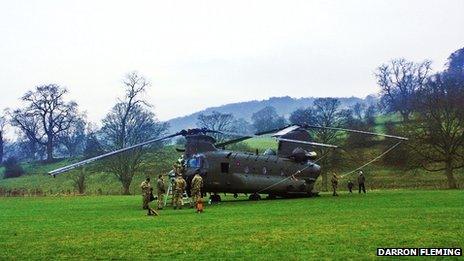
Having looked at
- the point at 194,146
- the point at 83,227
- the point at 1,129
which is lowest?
the point at 83,227

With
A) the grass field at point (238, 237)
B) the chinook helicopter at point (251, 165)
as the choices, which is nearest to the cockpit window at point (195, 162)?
the chinook helicopter at point (251, 165)

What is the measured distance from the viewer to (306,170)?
34.8m

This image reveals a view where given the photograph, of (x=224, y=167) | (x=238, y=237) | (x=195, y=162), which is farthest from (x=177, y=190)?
(x=238, y=237)

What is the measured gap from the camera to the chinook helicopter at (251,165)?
2783cm

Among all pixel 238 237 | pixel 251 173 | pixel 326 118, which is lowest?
pixel 238 237

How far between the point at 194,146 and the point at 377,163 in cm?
4904

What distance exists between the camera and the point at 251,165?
3102 centimetres

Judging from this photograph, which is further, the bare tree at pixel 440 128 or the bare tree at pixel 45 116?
the bare tree at pixel 45 116

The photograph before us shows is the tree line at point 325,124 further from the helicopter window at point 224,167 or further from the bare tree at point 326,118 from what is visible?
the helicopter window at point 224,167

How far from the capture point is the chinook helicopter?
27828mm

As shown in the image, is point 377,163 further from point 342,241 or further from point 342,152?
point 342,241

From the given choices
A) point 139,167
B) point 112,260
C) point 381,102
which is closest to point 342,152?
point 139,167

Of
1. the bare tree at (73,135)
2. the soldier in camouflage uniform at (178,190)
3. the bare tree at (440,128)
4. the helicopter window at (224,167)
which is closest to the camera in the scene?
the soldier in camouflage uniform at (178,190)

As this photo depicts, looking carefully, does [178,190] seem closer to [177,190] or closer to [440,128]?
[177,190]
